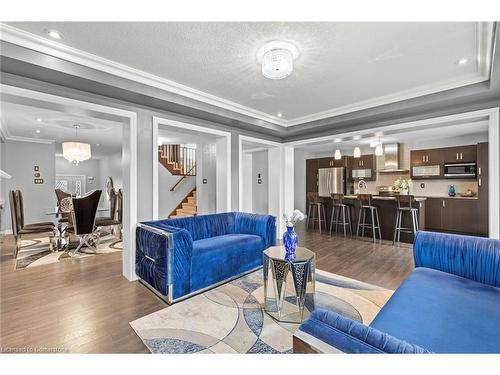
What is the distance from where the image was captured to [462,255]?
196 centimetres

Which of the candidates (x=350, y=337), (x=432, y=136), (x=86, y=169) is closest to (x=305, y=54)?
(x=350, y=337)

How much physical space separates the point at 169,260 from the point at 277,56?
2283 millimetres

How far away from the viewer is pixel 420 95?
3.25m

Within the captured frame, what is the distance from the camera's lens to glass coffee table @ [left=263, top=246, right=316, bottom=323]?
7.12 feet

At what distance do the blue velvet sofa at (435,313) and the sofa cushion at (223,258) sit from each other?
1869 mm

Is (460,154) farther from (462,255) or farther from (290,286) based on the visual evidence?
(290,286)

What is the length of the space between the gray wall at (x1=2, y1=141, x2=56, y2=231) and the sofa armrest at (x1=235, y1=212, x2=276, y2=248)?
19.4 ft

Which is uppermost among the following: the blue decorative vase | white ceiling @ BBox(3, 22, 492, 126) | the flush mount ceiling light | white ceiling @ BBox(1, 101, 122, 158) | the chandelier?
white ceiling @ BBox(1, 101, 122, 158)

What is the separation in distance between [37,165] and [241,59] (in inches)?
287

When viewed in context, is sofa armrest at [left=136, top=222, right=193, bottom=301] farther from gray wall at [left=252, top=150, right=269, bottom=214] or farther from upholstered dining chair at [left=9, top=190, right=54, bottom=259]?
gray wall at [left=252, top=150, right=269, bottom=214]

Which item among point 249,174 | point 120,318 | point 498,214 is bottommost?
point 120,318

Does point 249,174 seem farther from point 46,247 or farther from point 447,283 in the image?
point 447,283

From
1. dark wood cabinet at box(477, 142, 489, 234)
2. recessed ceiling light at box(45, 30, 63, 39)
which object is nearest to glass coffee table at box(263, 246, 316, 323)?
recessed ceiling light at box(45, 30, 63, 39)
